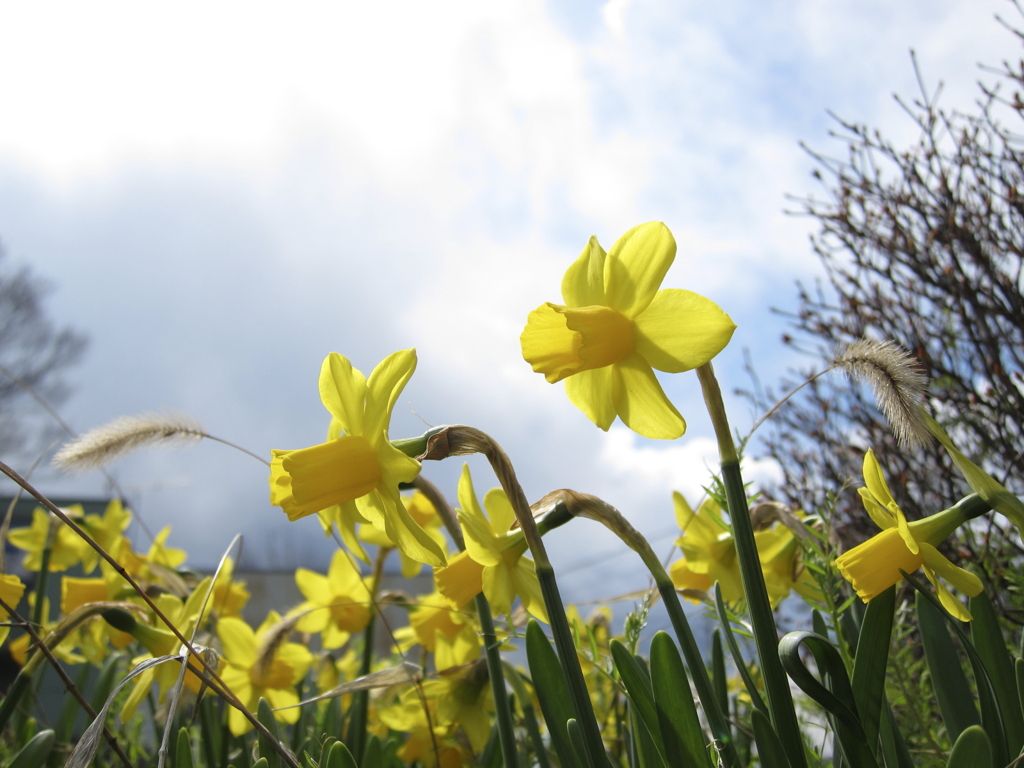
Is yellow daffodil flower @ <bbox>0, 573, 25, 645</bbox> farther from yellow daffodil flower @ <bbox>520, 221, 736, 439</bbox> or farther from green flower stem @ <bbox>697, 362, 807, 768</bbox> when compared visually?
green flower stem @ <bbox>697, 362, 807, 768</bbox>

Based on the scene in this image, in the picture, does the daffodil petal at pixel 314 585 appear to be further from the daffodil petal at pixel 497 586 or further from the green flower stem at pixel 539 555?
the green flower stem at pixel 539 555

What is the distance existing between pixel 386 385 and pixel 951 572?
605mm

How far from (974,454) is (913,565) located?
128 cm

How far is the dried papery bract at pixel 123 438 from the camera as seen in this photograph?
1.00 m

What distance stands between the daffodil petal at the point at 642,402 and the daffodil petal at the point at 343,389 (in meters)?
0.27

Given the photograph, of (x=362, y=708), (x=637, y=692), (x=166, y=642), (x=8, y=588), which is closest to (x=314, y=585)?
(x=362, y=708)

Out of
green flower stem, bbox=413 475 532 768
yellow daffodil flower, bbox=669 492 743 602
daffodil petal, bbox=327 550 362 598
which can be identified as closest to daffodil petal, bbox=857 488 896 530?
yellow daffodil flower, bbox=669 492 743 602

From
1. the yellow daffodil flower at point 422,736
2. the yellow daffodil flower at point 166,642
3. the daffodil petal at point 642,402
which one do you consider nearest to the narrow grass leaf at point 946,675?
the daffodil petal at point 642,402

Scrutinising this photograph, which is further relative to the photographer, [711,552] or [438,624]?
[438,624]

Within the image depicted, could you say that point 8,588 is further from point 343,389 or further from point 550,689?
point 550,689

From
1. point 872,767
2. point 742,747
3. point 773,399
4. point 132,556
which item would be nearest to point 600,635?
point 742,747

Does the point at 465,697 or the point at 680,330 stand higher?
the point at 680,330

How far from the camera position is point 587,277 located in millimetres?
748

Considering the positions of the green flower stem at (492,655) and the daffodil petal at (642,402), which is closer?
the daffodil petal at (642,402)
